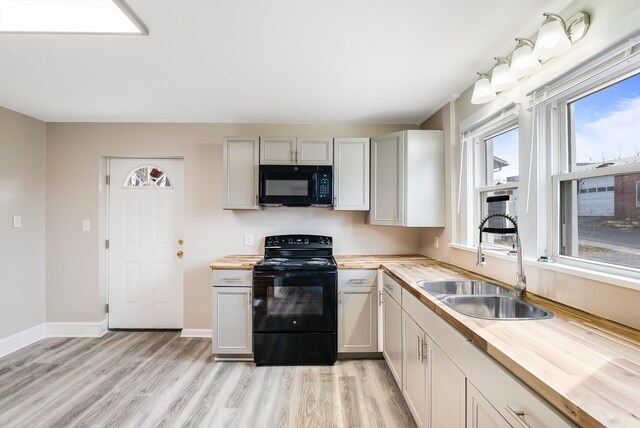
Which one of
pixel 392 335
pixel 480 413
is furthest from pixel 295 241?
pixel 480 413

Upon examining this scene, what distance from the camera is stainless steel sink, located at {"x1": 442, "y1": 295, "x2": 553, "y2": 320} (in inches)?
58.6

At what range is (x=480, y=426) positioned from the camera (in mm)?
1061

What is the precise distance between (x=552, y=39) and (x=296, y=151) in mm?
2062

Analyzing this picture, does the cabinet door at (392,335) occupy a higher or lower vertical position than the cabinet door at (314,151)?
lower

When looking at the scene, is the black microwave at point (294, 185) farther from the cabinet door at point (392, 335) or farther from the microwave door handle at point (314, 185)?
the cabinet door at point (392, 335)

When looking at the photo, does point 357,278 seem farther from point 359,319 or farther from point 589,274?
point 589,274

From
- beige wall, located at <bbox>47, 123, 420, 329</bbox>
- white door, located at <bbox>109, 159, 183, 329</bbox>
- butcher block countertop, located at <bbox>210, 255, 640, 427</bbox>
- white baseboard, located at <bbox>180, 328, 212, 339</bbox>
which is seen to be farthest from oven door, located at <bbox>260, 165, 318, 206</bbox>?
butcher block countertop, located at <bbox>210, 255, 640, 427</bbox>

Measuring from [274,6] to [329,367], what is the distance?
8.60 ft

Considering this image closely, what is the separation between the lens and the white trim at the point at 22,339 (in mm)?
2760

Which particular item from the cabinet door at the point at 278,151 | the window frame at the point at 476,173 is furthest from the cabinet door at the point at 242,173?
the window frame at the point at 476,173

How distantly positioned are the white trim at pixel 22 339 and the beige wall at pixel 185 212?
0.15 meters

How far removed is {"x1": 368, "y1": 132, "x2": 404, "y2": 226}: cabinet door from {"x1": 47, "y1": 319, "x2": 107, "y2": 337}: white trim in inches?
126

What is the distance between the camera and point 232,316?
2623mm

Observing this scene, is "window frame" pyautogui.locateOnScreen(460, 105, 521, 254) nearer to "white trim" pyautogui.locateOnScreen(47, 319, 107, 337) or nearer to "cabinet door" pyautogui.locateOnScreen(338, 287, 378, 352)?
"cabinet door" pyautogui.locateOnScreen(338, 287, 378, 352)
